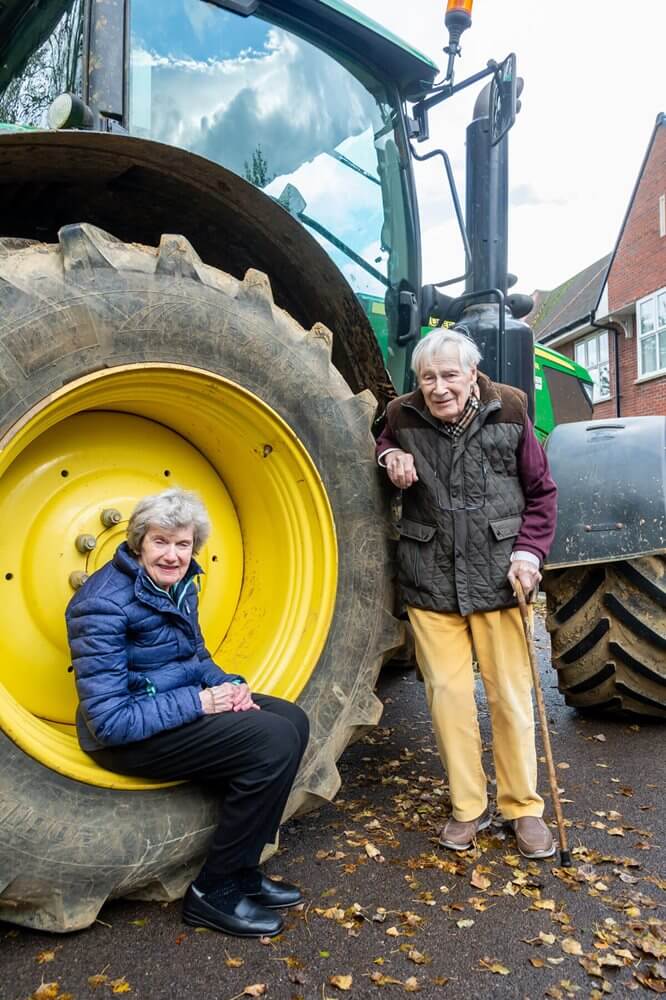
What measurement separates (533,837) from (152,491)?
1.54m

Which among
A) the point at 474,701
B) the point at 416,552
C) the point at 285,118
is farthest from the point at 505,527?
the point at 285,118

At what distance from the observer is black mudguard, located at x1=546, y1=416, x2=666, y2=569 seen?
315 centimetres

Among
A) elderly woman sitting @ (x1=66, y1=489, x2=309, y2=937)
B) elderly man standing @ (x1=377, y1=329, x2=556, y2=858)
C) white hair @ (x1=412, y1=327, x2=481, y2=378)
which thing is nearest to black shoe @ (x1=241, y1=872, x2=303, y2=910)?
elderly woman sitting @ (x1=66, y1=489, x2=309, y2=937)

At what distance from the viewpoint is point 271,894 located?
2.22 meters

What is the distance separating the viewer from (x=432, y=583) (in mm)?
2664

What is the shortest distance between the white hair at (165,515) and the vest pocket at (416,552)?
73 centimetres

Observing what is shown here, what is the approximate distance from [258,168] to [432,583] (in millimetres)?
1611

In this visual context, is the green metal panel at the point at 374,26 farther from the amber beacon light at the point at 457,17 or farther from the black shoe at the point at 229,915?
the black shoe at the point at 229,915

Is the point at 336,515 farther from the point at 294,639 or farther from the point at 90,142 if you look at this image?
the point at 90,142

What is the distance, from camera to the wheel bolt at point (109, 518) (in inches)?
90.5

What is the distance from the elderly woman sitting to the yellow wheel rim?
0.13 m

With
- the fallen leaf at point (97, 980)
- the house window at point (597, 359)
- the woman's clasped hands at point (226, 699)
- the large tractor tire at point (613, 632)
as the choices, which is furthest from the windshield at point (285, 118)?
the house window at point (597, 359)

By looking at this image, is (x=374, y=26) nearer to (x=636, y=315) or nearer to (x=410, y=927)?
(x=410, y=927)

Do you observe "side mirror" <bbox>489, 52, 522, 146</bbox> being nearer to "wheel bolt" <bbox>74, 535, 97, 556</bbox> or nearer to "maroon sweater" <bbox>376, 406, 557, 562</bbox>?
"maroon sweater" <bbox>376, 406, 557, 562</bbox>
